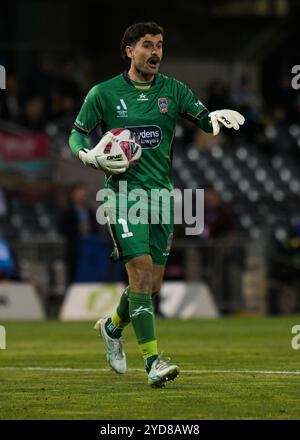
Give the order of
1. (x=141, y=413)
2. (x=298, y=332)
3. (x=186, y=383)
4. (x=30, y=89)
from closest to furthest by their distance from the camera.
→ (x=141, y=413) < (x=186, y=383) < (x=298, y=332) < (x=30, y=89)

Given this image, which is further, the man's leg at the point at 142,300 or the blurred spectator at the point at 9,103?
the blurred spectator at the point at 9,103

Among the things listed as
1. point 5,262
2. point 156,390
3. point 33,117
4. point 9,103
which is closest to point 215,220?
point 5,262

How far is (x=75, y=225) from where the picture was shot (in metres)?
21.8

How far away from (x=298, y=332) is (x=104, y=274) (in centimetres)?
596

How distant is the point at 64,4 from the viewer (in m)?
31.8

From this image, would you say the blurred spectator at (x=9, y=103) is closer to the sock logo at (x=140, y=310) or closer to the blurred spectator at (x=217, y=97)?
the blurred spectator at (x=217, y=97)

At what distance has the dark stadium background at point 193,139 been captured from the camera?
22.6 metres

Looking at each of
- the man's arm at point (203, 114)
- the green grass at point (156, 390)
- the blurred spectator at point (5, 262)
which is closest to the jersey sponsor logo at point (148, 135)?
the man's arm at point (203, 114)

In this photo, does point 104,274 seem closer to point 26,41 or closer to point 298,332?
point 298,332

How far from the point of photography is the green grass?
27.1 ft

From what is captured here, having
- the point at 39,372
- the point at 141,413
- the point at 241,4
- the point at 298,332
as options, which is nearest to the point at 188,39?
the point at 241,4

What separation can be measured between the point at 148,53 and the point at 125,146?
756 millimetres

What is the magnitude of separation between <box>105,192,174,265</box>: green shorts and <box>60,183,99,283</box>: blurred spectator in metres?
11.4

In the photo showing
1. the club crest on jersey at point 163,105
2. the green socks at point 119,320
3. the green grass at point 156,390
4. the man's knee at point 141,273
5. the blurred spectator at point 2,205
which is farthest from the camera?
the blurred spectator at point 2,205
